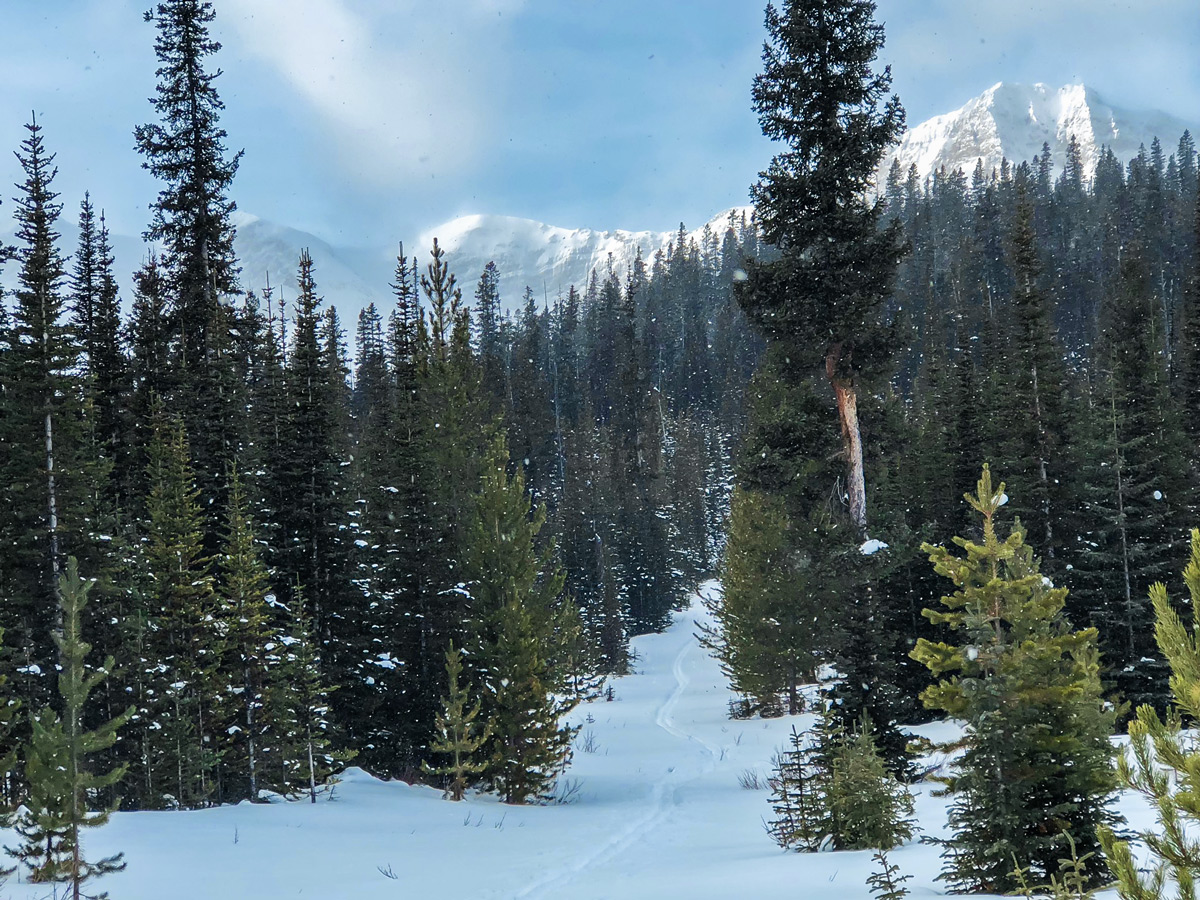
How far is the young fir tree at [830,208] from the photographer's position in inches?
561

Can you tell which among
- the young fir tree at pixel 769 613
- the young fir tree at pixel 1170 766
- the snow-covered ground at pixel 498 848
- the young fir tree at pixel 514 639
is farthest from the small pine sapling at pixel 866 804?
the young fir tree at pixel 769 613

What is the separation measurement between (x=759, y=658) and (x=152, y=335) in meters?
27.7

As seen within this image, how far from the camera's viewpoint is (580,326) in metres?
152

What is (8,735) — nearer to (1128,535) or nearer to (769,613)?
(769,613)

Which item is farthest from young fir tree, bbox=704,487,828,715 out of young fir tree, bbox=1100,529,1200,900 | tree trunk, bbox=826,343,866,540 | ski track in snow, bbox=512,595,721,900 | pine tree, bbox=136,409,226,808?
young fir tree, bbox=1100,529,1200,900

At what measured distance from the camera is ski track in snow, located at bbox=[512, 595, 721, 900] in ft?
35.8

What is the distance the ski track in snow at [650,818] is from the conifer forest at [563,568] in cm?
22

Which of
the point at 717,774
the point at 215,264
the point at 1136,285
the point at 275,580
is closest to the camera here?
the point at 717,774

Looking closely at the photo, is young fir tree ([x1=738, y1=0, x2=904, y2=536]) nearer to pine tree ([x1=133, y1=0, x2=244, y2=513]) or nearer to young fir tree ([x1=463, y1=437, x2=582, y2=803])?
young fir tree ([x1=463, y1=437, x2=582, y2=803])

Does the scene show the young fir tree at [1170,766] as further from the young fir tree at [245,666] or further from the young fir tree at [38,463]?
the young fir tree at [38,463]

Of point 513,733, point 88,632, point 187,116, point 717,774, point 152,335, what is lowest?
point 717,774

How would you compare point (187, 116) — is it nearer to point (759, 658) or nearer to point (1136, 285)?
point (759, 658)

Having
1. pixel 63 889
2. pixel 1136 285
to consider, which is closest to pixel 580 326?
pixel 1136 285

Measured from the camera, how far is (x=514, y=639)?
62.7 ft
